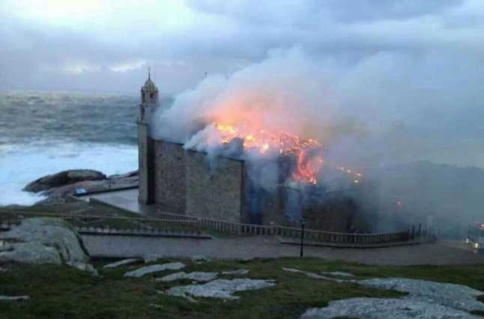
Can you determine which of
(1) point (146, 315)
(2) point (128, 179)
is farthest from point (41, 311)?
(2) point (128, 179)

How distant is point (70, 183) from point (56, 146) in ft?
120

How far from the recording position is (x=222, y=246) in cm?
2733

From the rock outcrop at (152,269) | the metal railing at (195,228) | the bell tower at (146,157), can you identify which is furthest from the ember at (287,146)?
the rock outcrop at (152,269)

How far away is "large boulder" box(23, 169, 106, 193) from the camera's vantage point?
55.8 m

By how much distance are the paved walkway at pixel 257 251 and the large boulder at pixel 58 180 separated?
32.0 metres

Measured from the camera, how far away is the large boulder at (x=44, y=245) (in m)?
14.9

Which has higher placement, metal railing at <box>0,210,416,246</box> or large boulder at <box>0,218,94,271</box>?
large boulder at <box>0,218,94,271</box>

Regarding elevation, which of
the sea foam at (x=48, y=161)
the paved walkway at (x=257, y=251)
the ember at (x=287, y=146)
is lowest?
the paved walkway at (x=257, y=251)

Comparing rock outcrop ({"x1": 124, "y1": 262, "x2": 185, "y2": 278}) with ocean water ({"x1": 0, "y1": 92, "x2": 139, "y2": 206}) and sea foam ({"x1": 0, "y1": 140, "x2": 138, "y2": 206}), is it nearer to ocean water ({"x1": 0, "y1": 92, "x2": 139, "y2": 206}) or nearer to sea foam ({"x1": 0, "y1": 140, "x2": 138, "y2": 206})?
sea foam ({"x1": 0, "y1": 140, "x2": 138, "y2": 206})

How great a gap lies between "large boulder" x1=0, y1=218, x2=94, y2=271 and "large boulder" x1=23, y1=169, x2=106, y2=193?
38.6 m

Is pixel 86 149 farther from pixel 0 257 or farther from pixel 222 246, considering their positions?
pixel 0 257

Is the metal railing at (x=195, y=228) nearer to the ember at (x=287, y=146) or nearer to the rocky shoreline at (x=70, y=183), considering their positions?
the ember at (x=287, y=146)

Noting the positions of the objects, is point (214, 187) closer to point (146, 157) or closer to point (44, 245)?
point (146, 157)

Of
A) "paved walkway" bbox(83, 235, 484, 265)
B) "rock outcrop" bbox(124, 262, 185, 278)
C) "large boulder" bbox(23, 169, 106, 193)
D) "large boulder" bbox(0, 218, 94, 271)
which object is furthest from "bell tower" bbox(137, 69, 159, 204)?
"rock outcrop" bbox(124, 262, 185, 278)
